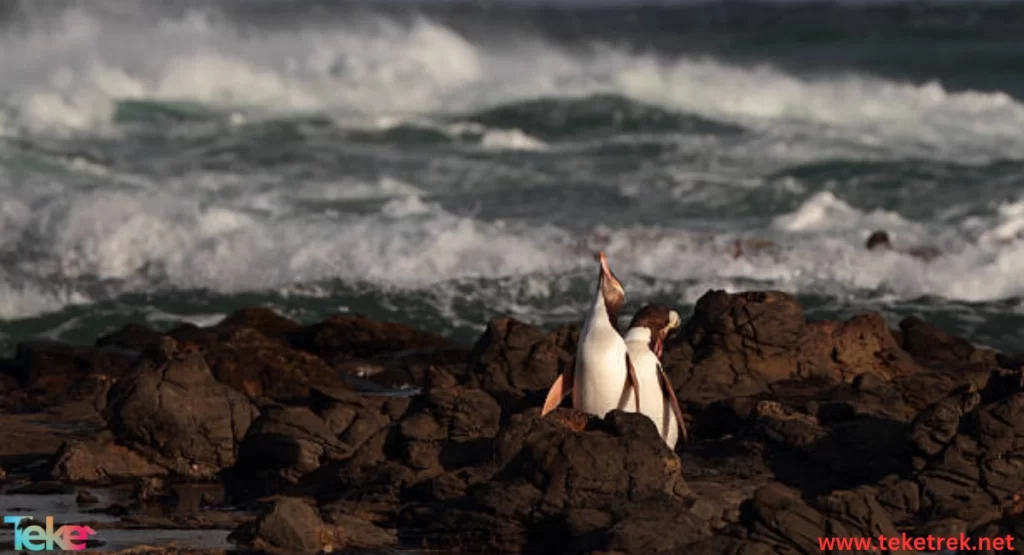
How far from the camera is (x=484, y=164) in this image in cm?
3309

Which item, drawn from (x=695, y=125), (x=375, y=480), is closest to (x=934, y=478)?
(x=375, y=480)

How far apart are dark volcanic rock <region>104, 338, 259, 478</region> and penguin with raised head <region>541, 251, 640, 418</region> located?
1.92 metres

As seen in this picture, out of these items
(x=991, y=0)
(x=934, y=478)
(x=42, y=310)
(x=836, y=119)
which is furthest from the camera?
(x=991, y=0)

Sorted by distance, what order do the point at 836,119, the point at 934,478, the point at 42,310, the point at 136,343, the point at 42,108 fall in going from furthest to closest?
1. the point at 836,119
2. the point at 42,108
3. the point at 42,310
4. the point at 136,343
5. the point at 934,478

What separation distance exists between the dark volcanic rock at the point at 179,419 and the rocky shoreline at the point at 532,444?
0.01 metres

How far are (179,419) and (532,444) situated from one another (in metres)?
2.73

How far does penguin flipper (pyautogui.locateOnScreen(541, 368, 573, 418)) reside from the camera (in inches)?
508

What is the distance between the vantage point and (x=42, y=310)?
2252 cm

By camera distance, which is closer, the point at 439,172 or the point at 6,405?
the point at 6,405

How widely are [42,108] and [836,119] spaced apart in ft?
40.6

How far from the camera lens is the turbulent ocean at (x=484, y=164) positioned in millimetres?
23938

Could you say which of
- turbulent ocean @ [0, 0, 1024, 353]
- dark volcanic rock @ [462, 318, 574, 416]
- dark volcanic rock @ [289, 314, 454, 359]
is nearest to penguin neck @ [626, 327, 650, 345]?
dark volcanic rock @ [462, 318, 574, 416]

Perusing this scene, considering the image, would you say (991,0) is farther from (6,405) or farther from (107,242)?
(6,405)

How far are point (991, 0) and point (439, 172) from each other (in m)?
30.6
